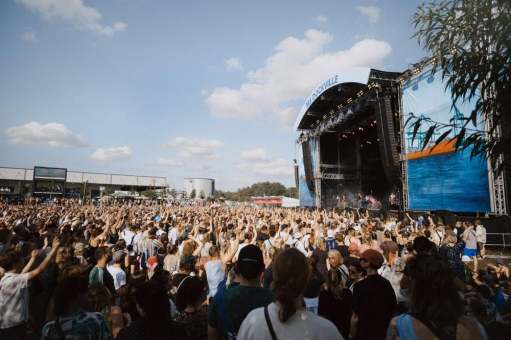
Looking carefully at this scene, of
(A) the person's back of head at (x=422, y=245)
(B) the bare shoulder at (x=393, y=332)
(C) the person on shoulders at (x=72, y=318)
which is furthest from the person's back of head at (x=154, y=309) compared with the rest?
(A) the person's back of head at (x=422, y=245)

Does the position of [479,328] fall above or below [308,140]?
below

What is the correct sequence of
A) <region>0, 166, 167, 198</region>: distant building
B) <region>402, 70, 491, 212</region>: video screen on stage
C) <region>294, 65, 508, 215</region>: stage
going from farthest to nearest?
<region>0, 166, 167, 198</region>: distant building → <region>294, 65, 508, 215</region>: stage → <region>402, 70, 491, 212</region>: video screen on stage

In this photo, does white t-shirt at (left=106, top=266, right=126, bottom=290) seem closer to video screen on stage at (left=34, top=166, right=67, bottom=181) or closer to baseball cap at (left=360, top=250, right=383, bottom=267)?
baseball cap at (left=360, top=250, right=383, bottom=267)

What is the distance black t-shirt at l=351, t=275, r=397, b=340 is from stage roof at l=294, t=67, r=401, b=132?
16.7m

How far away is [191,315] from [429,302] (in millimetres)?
1920

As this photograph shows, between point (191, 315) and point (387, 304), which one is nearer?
point (191, 315)

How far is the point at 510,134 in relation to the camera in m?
2.55

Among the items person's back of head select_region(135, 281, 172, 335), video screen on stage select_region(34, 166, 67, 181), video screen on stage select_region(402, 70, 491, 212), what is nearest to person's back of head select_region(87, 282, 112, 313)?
person's back of head select_region(135, 281, 172, 335)

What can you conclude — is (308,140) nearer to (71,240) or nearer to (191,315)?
(71,240)

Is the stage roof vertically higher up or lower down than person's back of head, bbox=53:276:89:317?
higher up

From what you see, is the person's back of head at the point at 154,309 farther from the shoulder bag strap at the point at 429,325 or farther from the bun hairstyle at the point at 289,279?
the shoulder bag strap at the point at 429,325

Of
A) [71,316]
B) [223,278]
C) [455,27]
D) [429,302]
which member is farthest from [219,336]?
[455,27]

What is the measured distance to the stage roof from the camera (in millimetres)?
17438

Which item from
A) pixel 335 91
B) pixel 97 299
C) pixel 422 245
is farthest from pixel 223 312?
pixel 335 91
